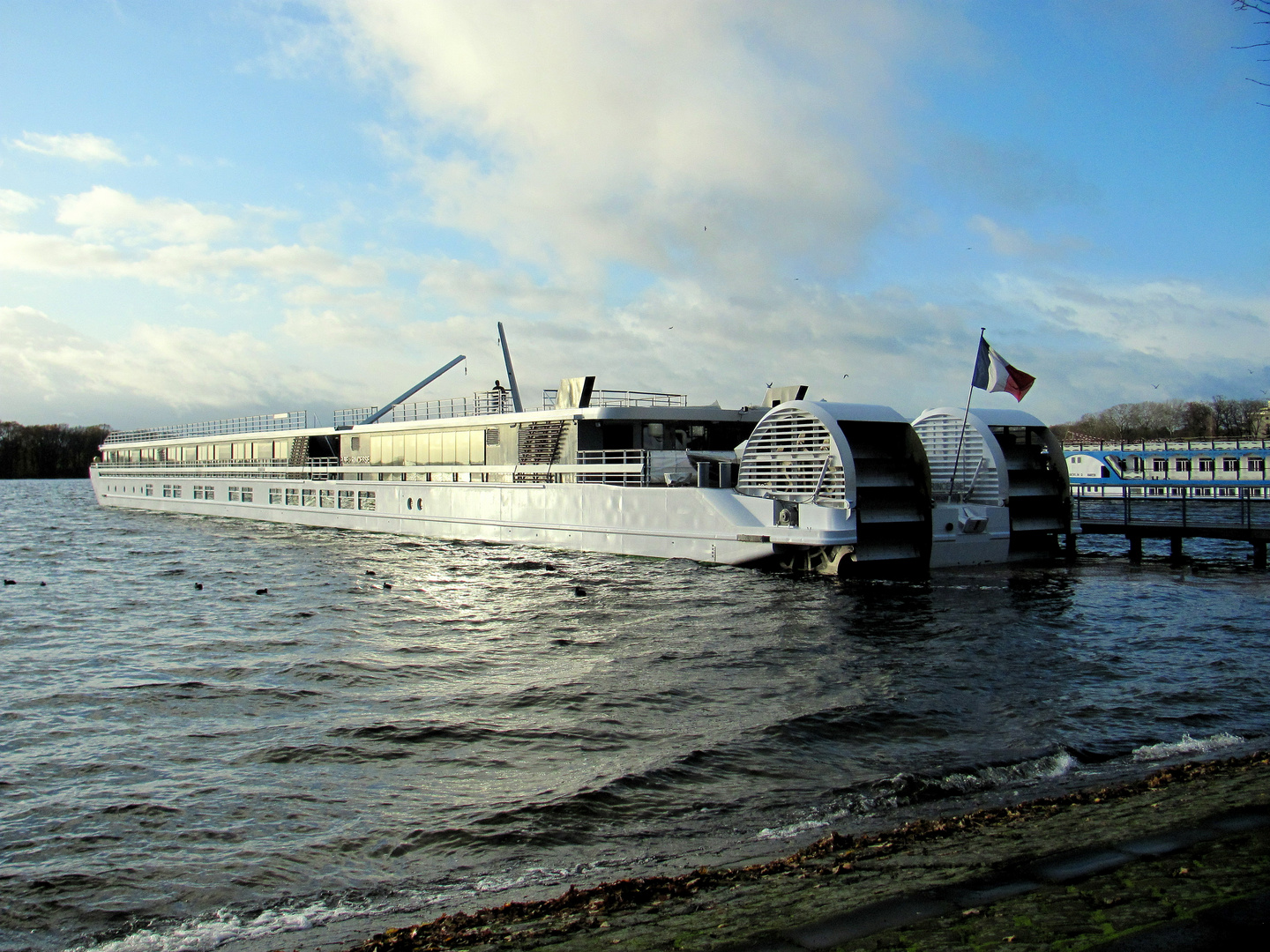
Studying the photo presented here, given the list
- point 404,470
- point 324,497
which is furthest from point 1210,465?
point 324,497

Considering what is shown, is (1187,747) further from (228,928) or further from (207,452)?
(207,452)

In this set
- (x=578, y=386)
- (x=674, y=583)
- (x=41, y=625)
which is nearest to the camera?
(x=41, y=625)

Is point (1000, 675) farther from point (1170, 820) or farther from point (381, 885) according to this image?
point (381, 885)

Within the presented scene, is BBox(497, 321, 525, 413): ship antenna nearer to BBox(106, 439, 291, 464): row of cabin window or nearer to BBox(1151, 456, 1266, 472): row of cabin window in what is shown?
BBox(106, 439, 291, 464): row of cabin window

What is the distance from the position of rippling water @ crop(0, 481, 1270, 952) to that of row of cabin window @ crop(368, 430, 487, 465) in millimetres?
13093

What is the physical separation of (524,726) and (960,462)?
1907 cm

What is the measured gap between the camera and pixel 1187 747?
29.2 ft

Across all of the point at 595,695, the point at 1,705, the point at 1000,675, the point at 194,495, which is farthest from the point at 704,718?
the point at 194,495

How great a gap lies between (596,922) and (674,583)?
15709 mm

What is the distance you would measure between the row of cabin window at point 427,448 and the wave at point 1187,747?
26.6 m

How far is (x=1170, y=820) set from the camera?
5641 mm

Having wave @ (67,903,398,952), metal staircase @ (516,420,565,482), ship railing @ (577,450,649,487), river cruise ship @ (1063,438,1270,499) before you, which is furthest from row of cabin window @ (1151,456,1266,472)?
wave @ (67,903,398,952)

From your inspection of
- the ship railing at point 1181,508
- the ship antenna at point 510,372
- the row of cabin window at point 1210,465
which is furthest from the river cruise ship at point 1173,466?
the ship antenna at point 510,372

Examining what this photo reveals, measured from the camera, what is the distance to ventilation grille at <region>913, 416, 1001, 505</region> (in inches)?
976
